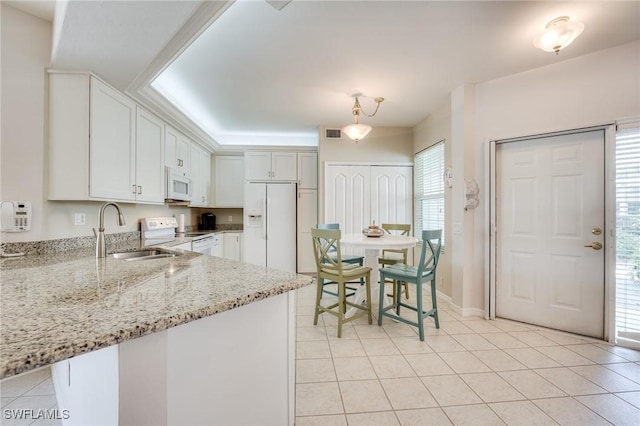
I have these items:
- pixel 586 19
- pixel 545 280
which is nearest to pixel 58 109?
pixel 586 19

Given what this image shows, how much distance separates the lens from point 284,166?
4.71m

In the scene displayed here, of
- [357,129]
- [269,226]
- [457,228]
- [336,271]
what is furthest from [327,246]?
[269,226]

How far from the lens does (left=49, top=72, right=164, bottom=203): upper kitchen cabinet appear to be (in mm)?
2023

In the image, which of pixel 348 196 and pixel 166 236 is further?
pixel 348 196

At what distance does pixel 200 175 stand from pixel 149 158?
5.02 ft

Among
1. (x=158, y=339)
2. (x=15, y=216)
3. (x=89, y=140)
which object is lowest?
(x=158, y=339)

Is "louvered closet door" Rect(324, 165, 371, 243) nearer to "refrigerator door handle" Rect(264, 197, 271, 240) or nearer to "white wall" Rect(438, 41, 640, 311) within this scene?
"refrigerator door handle" Rect(264, 197, 271, 240)

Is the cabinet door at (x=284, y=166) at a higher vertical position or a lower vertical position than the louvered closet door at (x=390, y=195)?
higher

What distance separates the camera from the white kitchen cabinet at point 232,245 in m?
4.51

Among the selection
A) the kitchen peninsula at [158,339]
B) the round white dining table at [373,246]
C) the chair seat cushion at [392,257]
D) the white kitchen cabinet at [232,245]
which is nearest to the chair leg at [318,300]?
the round white dining table at [373,246]

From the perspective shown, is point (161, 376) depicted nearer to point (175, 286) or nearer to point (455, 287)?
point (175, 286)

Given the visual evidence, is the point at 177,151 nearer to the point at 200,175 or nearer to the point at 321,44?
the point at 200,175

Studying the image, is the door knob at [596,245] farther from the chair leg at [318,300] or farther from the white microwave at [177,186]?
the white microwave at [177,186]

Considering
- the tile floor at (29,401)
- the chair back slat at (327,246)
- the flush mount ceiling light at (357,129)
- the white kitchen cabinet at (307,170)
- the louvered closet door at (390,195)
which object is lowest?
the tile floor at (29,401)
